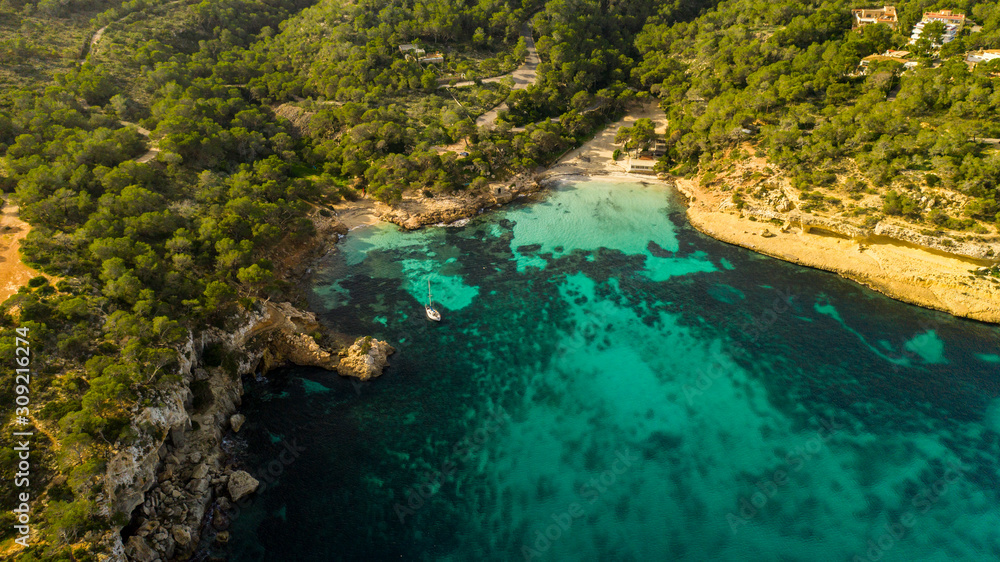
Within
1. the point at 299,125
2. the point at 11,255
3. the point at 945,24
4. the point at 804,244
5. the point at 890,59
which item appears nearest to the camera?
the point at 11,255

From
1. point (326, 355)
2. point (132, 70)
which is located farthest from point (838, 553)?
point (132, 70)

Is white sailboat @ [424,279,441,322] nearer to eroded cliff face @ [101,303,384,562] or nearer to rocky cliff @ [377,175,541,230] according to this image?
eroded cliff face @ [101,303,384,562]

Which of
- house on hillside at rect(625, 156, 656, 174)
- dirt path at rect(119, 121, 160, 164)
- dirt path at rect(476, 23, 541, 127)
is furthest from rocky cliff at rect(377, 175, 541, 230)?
dirt path at rect(119, 121, 160, 164)

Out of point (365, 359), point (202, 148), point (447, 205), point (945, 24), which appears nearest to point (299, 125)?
point (202, 148)

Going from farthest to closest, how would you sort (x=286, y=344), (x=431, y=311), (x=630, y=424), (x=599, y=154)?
(x=599, y=154) < (x=431, y=311) < (x=286, y=344) < (x=630, y=424)

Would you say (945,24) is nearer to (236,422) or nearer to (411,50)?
(411,50)
